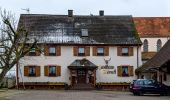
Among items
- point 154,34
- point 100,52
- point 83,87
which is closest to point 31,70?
point 83,87

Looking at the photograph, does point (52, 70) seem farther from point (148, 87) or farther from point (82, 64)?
point (148, 87)

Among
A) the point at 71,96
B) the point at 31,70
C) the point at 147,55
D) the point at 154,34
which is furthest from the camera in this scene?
the point at 154,34

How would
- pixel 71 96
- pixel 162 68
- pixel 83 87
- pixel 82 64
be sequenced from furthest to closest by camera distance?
pixel 82 64, pixel 83 87, pixel 162 68, pixel 71 96

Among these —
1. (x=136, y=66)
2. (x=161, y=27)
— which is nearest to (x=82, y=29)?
(x=136, y=66)

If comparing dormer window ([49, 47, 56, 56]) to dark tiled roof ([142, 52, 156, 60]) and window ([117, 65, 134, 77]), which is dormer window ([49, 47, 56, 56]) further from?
dark tiled roof ([142, 52, 156, 60])

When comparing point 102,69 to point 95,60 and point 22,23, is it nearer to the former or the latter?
point 95,60

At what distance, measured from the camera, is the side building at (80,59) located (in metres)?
72.1

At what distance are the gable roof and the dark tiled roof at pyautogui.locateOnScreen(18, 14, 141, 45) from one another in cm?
1033

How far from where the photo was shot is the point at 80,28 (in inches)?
2985

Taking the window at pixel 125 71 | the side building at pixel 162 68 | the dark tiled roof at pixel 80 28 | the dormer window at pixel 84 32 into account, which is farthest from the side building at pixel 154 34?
the side building at pixel 162 68

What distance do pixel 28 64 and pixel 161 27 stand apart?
27.3m

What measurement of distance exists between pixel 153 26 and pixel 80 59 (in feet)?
69.5

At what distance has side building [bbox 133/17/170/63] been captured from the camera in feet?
289

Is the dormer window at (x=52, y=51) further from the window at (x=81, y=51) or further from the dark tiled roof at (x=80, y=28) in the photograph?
the window at (x=81, y=51)
